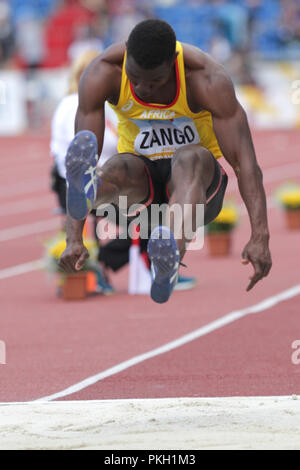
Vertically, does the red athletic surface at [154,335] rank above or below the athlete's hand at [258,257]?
below

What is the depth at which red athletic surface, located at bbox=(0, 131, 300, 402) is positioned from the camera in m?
6.20

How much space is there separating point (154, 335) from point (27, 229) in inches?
275

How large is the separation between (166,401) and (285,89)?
19.8m

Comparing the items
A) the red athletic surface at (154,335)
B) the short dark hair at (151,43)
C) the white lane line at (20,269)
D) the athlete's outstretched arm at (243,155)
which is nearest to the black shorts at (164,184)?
the athlete's outstretched arm at (243,155)

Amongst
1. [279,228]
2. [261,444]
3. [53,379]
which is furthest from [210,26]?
[261,444]

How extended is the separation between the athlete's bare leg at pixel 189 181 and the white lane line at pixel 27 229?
841 cm

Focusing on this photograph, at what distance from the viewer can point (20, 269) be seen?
11305mm

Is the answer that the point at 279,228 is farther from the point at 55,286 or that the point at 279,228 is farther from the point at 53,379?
the point at 53,379

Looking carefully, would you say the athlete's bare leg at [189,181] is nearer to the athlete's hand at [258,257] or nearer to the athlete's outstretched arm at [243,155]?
the athlete's outstretched arm at [243,155]

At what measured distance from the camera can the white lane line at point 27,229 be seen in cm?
1393

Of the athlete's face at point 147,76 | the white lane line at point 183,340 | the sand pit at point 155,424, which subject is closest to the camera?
the sand pit at point 155,424

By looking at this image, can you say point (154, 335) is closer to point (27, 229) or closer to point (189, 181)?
point (189, 181)

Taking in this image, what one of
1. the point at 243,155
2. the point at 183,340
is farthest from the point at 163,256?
the point at 183,340

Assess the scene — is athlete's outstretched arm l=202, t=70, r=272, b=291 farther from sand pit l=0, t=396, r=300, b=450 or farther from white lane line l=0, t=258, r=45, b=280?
white lane line l=0, t=258, r=45, b=280
